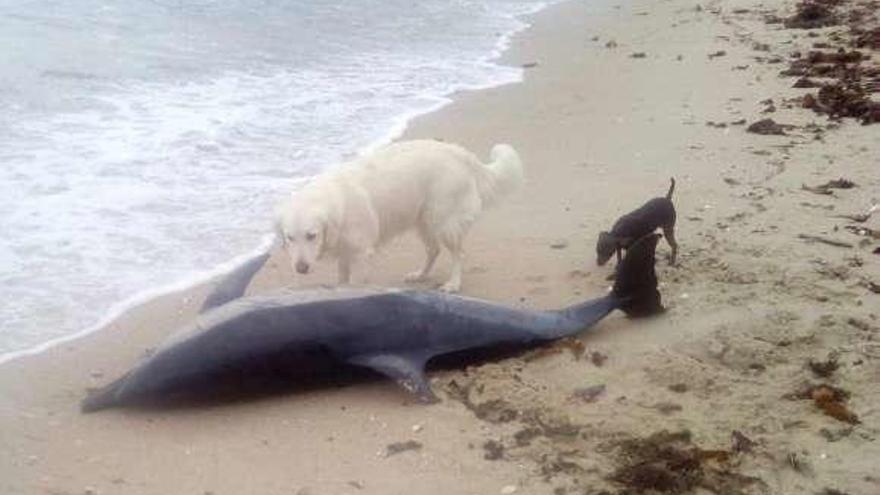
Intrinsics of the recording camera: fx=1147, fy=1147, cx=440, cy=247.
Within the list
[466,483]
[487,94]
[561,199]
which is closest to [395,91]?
[487,94]

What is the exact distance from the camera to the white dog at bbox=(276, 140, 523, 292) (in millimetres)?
5652

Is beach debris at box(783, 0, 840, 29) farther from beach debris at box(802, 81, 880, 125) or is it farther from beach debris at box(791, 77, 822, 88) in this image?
beach debris at box(802, 81, 880, 125)

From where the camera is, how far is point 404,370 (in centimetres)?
491

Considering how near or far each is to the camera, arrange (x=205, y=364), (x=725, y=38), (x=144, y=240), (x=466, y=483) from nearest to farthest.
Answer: (x=466, y=483) → (x=205, y=364) → (x=144, y=240) → (x=725, y=38)

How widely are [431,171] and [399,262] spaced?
0.92 m

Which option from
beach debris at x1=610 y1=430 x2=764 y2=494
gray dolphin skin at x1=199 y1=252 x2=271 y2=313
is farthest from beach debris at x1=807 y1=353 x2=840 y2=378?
gray dolphin skin at x1=199 y1=252 x2=271 y2=313

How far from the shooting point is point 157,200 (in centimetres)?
752

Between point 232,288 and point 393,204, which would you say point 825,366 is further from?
point 232,288

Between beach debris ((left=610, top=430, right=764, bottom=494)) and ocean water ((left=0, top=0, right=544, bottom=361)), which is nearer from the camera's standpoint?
beach debris ((left=610, top=430, right=764, bottom=494))

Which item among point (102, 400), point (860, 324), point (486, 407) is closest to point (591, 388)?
point (486, 407)

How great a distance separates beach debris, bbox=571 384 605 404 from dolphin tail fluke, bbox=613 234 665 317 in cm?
71

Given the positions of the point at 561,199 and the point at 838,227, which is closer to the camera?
the point at 838,227

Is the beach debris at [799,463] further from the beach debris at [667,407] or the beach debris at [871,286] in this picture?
the beach debris at [871,286]

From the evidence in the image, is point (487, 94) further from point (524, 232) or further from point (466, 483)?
point (466, 483)
